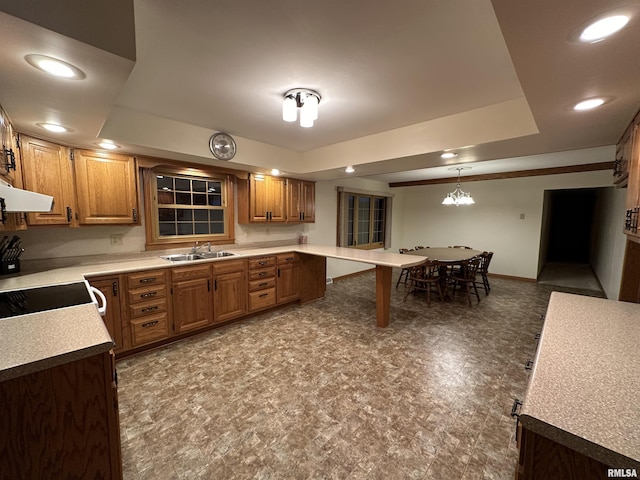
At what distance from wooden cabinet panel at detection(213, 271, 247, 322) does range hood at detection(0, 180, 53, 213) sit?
1.82m

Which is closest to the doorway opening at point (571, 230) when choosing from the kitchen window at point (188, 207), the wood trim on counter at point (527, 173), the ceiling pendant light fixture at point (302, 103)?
the wood trim on counter at point (527, 173)

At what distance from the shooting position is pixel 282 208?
13.9ft

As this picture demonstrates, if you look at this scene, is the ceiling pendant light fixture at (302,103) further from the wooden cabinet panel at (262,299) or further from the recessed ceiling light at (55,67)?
the wooden cabinet panel at (262,299)

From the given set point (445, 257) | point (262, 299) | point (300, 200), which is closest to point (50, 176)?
point (262, 299)

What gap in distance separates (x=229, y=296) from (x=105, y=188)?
1768 mm

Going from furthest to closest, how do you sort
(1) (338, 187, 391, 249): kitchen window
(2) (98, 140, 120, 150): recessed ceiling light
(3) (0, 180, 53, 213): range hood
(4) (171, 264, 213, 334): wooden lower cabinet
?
1. (1) (338, 187, 391, 249): kitchen window
2. (4) (171, 264, 213, 334): wooden lower cabinet
3. (2) (98, 140, 120, 150): recessed ceiling light
4. (3) (0, 180, 53, 213): range hood

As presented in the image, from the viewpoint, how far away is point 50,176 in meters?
2.38

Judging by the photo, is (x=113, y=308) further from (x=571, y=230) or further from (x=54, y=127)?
(x=571, y=230)

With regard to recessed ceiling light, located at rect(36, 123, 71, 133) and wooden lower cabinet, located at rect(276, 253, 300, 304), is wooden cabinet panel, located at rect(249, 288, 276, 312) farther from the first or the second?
recessed ceiling light, located at rect(36, 123, 71, 133)

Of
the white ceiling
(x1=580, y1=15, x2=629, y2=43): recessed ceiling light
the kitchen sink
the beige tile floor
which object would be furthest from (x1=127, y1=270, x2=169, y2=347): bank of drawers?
(x1=580, y1=15, x2=629, y2=43): recessed ceiling light

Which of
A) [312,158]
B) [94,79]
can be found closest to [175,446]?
[94,79]

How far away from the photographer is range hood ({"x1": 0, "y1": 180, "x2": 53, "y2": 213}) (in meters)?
1.37

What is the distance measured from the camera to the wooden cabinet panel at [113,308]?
2.49 m

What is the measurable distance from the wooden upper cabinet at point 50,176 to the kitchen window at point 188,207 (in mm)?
772
